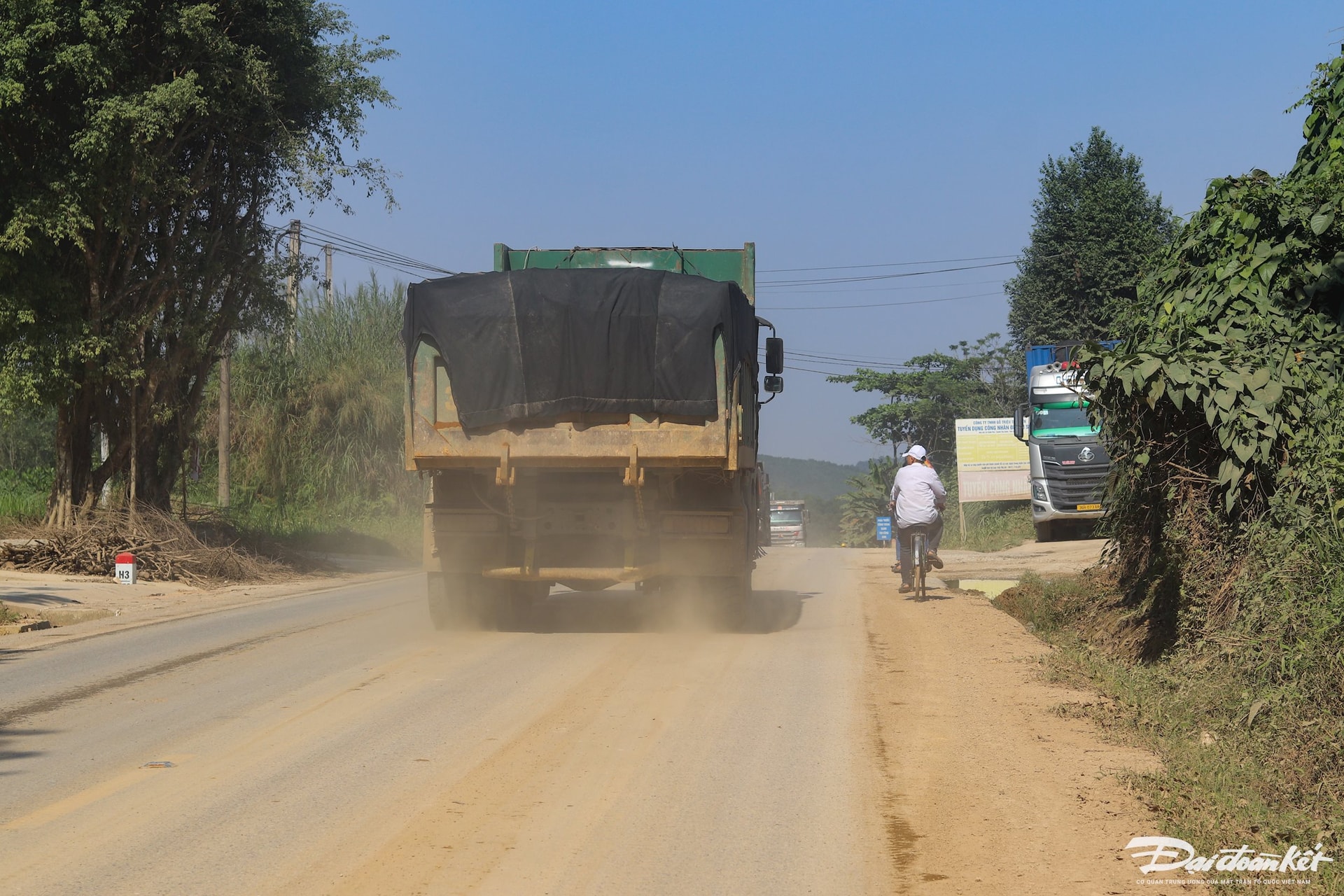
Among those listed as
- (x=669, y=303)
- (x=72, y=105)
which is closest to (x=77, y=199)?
(x=72, y=105)

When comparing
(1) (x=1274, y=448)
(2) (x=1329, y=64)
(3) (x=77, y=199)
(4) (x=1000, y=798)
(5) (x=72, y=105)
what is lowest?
(4) (x=1000, y=798)

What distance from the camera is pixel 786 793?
602 cm

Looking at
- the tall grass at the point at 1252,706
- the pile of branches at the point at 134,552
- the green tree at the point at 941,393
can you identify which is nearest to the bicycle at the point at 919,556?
the tall grass at the point at 1252,706

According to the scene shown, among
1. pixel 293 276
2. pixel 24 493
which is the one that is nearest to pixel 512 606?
pixel 293 276

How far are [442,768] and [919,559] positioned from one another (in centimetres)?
1009

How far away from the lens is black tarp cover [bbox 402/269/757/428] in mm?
11047

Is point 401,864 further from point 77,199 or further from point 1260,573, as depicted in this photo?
point 77,199

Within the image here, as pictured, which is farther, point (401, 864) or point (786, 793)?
point (786, 793)

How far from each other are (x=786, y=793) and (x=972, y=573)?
15776 millimetres

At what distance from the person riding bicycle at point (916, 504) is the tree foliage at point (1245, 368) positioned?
16.1 feet

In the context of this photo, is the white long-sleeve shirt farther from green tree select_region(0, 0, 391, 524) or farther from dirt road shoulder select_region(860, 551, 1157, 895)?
green tree select_region(0, 0, 391, 524)

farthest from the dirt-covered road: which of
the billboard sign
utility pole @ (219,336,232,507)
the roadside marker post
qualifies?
the billboard sign

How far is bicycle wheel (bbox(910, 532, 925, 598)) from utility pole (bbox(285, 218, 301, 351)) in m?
13.5

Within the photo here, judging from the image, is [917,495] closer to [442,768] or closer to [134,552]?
[442,768]
